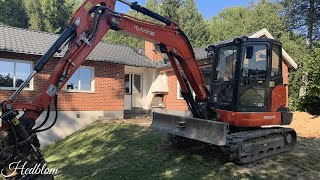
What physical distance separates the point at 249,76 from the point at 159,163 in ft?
9.89

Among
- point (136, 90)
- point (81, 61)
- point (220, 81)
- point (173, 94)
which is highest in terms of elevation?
point (81, 61)

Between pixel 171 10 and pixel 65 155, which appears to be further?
pixel 171 10

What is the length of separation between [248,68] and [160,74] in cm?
1234

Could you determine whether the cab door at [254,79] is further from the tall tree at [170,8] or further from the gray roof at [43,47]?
the tall tree at [170,8]

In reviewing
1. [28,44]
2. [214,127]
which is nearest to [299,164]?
[214,127]

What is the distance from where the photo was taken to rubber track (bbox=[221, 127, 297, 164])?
7.00 m

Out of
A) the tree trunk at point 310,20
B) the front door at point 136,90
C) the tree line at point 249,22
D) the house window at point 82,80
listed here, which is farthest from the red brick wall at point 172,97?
the tree trunk at point 310,20

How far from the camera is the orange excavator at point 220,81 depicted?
6.00 meters

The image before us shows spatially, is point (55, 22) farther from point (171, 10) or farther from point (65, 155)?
point (65, 155)

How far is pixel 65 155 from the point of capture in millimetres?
10859

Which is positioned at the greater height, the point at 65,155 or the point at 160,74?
the point at 160,74

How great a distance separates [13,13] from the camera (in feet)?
136

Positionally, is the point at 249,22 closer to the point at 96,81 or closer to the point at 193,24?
the point at 193,24

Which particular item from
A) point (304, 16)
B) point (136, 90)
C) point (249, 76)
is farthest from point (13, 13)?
point (249, 76)
